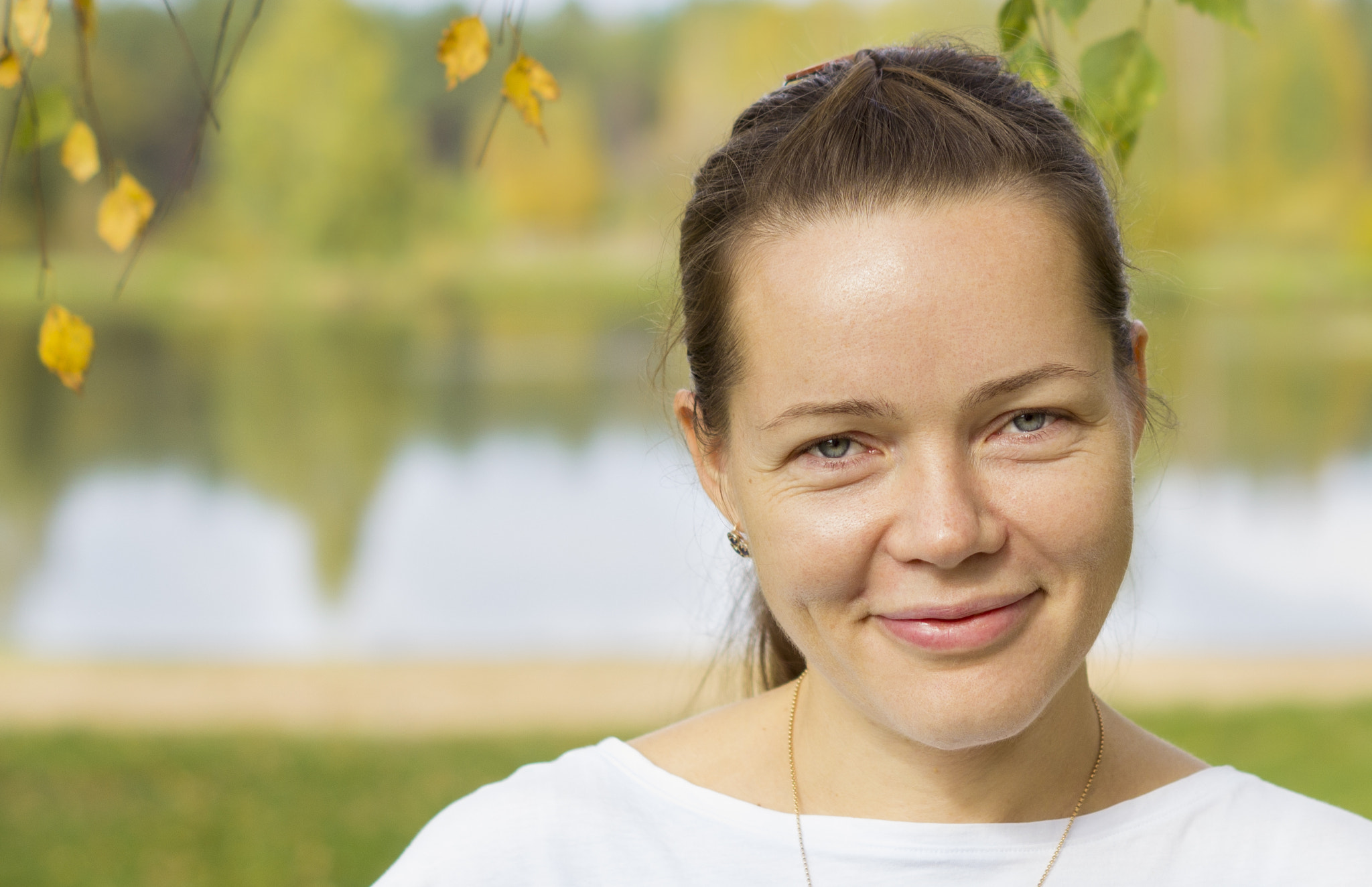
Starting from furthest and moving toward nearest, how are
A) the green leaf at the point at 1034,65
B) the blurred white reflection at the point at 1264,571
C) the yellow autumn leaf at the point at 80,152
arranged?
the blurred white reflection at the point at 1264,571 → the green leaf at the point at 1034,65 → the yellow autumn leaf at the point at 80,152

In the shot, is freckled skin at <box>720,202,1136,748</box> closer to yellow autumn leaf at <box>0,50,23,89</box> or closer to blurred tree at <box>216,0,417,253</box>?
yellow autumn leaf at <box>0,50,23,89</box>

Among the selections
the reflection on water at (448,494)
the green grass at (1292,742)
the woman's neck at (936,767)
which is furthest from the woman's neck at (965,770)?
the reflection on water at (448,494)

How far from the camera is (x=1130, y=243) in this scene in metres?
1.29

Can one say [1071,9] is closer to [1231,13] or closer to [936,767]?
[1231,13]

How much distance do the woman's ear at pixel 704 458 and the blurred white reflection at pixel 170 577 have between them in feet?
21.2

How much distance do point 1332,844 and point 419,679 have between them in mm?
5614

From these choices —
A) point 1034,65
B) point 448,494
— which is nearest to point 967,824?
point 1034,65

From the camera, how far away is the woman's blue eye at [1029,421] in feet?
3.18

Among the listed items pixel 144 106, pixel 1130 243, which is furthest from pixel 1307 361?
pixel 1130 243

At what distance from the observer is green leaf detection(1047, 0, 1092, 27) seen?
1.22 meters

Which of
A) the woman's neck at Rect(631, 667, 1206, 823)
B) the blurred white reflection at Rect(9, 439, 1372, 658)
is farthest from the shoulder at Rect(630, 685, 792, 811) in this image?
the blurred white reflection at Rect(9, 439, 1372, 658)

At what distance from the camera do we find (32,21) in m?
1.02

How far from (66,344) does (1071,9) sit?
0.91m

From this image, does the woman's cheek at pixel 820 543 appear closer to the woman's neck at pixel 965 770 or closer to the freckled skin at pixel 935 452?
the freckled skin at pixel 935 452
